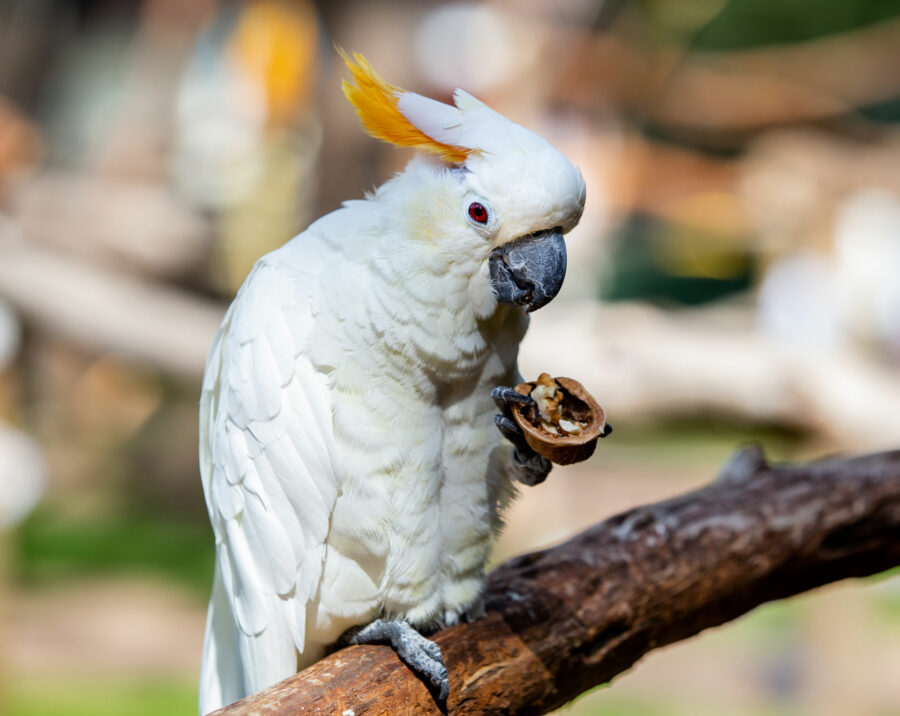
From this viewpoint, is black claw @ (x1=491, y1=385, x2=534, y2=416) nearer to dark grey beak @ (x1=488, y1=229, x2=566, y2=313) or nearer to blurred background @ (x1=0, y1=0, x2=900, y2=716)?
dark grey beak @ (x1=488, y1=229, x2=566, y2=313)

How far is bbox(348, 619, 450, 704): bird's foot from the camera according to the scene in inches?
53.1

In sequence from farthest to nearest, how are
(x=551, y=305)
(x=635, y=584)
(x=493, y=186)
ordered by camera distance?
(x=551, y=305)
(x=635, y=584)
(x=493, y=186)

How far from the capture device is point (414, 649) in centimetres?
136

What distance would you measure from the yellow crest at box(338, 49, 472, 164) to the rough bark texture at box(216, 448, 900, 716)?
80cm

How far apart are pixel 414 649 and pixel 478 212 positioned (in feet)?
2.25

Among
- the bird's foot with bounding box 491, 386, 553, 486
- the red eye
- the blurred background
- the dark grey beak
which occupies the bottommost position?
the bird's foot with bounding box 491, 386, 553, 486

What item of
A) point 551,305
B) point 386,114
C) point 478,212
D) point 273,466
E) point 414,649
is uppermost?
point 551,305

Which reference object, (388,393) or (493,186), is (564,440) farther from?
(493,186)

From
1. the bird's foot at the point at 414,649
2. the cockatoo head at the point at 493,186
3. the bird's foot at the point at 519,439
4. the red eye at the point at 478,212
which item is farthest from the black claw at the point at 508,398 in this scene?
the bird's foot at the point at 414,649

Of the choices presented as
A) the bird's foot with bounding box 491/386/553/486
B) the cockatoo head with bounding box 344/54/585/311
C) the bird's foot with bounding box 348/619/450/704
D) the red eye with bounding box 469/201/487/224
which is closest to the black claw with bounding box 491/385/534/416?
the bird's foot with bounding box 491/386/553/486

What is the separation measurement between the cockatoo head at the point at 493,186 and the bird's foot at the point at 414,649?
0.56 metres

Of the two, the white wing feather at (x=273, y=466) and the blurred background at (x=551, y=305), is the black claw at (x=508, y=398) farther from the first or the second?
the blurred background at (x=551, y=305)

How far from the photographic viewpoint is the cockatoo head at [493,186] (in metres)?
1.23

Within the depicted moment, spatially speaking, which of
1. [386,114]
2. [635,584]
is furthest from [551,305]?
[386,114]
